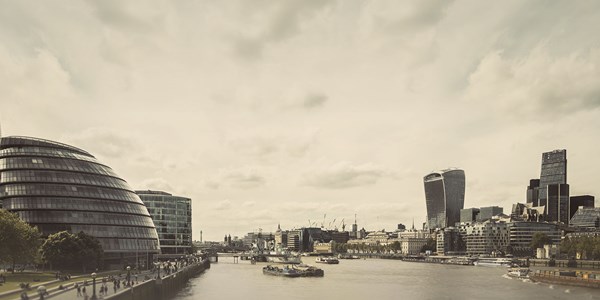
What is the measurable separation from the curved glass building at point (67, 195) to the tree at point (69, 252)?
1733 cm

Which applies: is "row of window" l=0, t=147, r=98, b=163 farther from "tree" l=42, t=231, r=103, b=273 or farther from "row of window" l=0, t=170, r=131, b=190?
"tree" l=42, t=231, r=103, b=273

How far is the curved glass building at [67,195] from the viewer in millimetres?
114000

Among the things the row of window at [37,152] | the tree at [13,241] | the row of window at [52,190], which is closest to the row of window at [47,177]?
the row of window at [52,190]

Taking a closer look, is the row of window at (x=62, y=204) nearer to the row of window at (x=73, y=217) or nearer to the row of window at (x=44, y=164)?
the row of window at (x=73, y=217)

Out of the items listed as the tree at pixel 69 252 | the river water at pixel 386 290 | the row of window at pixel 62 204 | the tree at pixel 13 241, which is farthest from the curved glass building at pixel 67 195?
the tree at pixel 13 241

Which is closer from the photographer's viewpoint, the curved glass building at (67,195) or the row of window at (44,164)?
the curved glass building at (67,195)

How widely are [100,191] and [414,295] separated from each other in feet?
225

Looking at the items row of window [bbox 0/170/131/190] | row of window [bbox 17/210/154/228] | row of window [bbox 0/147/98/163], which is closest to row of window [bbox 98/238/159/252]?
row of window [bbox 17/210/154/228]

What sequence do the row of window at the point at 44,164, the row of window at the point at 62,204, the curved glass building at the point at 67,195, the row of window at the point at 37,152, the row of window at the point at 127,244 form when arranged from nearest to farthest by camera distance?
the row of window at the point at 62,204
the curved glass building at the point at 67,195
the row of window at the point at 44,164
the row of window at the point at 127,244
the row of window at the point at 37,152

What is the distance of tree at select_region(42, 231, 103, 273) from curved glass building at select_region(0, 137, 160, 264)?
17.3 m

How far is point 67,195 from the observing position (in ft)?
384

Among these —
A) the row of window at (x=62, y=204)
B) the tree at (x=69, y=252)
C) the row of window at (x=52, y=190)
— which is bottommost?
the tree at (x=69, y=252)

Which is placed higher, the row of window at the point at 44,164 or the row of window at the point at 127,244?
the row of window at the point at 44,164

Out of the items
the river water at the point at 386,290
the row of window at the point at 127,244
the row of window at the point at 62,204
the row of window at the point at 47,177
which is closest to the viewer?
the river water at the point at 386,290
